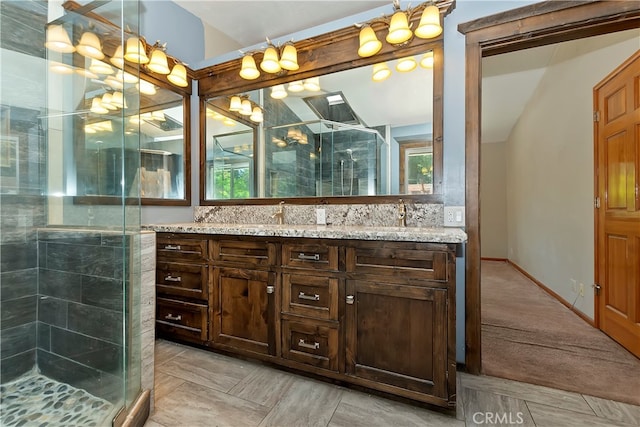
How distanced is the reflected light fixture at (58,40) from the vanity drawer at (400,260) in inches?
86.1

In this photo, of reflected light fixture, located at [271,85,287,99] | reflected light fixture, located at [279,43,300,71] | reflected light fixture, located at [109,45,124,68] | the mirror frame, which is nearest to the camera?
reflected light fixture, located at [109,45,124,68]

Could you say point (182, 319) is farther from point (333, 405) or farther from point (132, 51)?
point (132, 51)

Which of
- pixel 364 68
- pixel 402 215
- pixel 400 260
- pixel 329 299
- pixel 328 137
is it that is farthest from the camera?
pixel 328 137

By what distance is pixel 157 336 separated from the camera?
2186 millimetres

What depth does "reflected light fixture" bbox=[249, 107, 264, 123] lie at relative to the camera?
248 centimetres

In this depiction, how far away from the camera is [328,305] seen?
153 centimetres

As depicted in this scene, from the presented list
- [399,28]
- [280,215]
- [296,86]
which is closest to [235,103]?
[296,86]

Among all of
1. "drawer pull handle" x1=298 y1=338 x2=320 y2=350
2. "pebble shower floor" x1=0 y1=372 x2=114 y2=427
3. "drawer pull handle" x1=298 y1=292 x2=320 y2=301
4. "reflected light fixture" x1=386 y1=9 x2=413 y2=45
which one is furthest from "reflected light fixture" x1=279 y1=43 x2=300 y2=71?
"pebble shower floor" x1=0 y1=372 x2=114 y2=427

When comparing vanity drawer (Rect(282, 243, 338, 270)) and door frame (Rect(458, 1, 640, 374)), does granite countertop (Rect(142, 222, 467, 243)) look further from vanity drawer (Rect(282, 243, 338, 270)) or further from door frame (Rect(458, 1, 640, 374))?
door frame (Rect(458, 1, 640, 374))

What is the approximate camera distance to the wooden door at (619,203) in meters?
1.96

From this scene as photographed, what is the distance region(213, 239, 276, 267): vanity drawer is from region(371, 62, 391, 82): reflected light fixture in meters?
1.44

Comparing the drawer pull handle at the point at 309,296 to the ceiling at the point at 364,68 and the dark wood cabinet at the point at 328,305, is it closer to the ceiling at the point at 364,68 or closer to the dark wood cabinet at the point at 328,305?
the dark wood cabinet at the point at 328,305

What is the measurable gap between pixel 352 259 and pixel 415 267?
31 centimetres

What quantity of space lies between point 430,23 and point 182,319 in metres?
2.56
